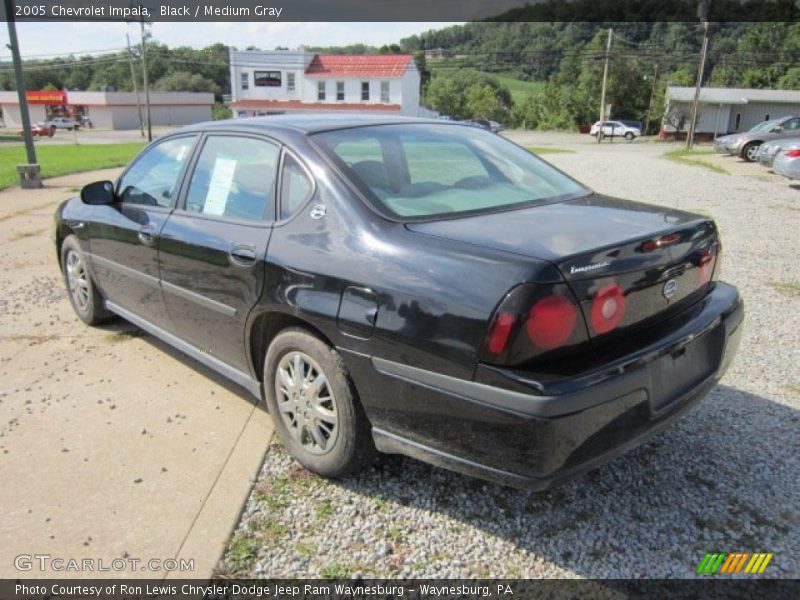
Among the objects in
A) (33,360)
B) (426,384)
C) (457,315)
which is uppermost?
(457,315)

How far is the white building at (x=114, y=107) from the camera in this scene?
7800 centimetres

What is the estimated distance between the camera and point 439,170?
329cm

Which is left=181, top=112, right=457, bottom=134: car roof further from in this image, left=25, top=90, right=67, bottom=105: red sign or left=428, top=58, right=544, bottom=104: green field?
left=25, top=90, right=67, bottom=105: red sign

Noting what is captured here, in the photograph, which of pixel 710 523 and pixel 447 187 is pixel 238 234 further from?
pixel 710 523

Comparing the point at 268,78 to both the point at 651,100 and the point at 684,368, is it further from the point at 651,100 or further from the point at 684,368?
the point at 684,368

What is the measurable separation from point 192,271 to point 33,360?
190 centimetres

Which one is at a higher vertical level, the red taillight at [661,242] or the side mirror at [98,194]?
the red taillight at [661,242]

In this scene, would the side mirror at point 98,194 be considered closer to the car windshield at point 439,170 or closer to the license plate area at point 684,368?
the car windshield at point 439,170

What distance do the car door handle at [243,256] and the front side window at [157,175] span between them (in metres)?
0.90

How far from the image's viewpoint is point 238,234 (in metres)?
3.18

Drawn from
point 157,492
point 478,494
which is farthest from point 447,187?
point 157,492

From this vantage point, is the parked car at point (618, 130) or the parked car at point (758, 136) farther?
the parked car at point (618, 130)

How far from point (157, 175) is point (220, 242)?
119cm

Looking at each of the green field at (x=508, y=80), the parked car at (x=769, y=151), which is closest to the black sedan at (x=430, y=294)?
the parked car at (x=769, y=151)
